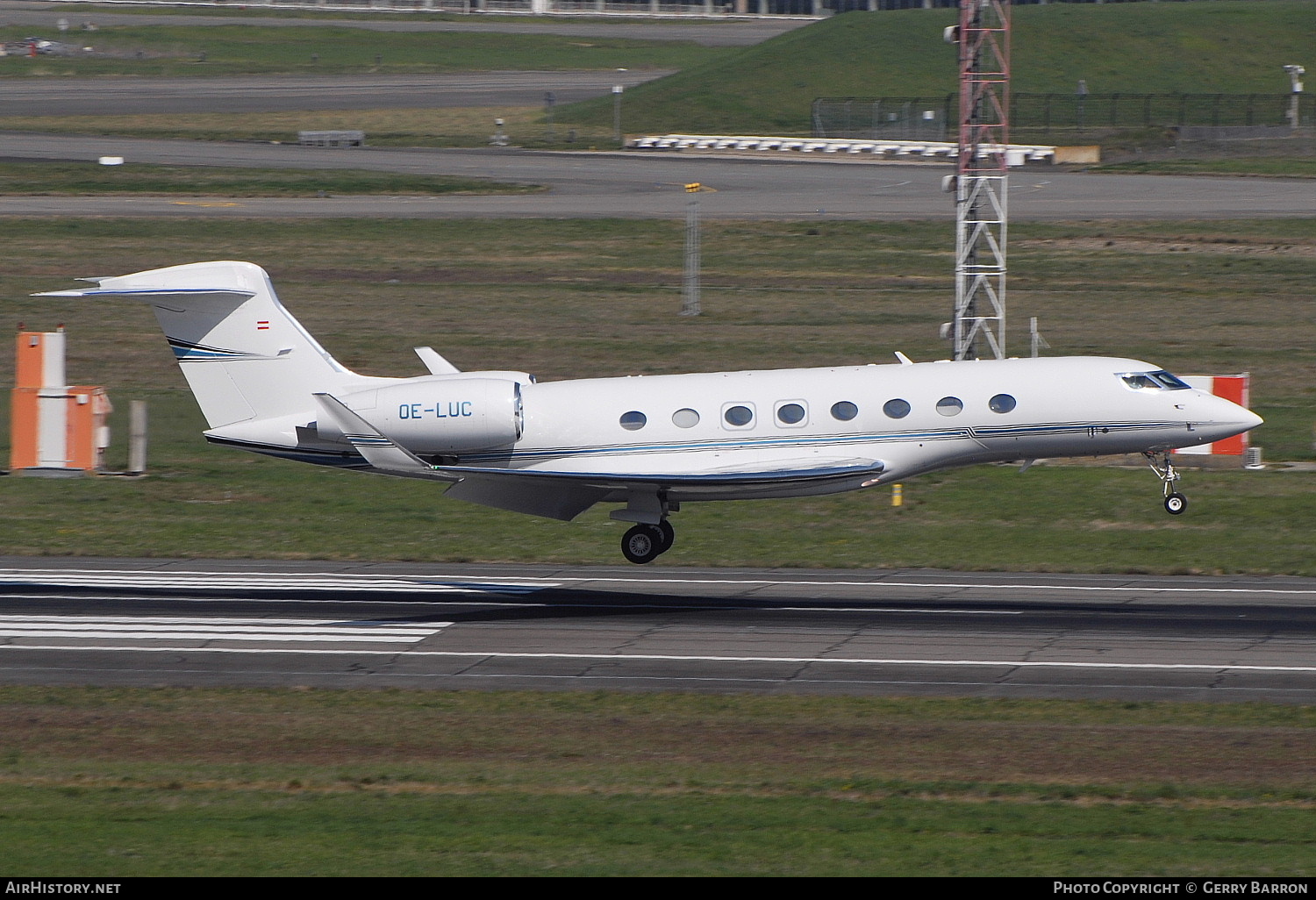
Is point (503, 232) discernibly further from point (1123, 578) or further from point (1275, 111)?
point (1275, 111)

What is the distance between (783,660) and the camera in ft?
72.0

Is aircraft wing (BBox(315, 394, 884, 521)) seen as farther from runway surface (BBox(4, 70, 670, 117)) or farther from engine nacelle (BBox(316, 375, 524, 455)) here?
runway surface (BBox(4, 70, 670, 117))

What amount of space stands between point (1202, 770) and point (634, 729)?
6.05 m

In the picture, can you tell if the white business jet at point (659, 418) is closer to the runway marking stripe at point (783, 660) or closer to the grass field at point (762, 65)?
the runway marking stripe at point (783, 660)

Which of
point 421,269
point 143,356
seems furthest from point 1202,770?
point 421,269

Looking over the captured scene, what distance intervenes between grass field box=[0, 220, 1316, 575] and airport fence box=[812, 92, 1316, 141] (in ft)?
97.7

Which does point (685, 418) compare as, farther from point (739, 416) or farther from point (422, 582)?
point (422, 582)

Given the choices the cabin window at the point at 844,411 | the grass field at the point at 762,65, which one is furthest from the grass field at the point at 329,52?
the cabin window at the point at 844,411

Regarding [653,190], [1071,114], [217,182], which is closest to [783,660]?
[653,190]

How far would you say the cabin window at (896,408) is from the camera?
1027 inches

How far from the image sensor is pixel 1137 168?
82.5 metres

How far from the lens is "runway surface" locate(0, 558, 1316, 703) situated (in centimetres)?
2094

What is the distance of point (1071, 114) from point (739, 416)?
264 feet

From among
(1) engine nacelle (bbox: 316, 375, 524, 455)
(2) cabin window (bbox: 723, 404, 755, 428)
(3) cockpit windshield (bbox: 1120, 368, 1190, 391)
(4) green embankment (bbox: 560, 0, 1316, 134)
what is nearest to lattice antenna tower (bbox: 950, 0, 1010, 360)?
(3) cockpit windshield (bbox: 1120, 368, 1190, 391)
